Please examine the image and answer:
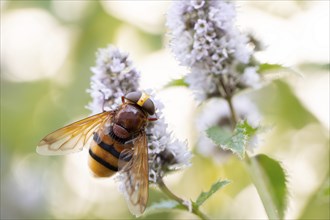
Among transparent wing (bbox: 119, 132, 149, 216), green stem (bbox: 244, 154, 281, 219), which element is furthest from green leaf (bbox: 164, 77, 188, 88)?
green stem (bbox: 244, 154, 281, 219)

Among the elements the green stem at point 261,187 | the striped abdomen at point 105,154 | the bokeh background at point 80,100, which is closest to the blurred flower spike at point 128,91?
the striped abdomen at point 105,154

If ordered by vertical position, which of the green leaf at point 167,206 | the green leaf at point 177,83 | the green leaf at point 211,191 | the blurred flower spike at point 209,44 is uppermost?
the blurred flower spike at point 209,44

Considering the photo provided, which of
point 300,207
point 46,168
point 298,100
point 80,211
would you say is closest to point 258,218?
point 300,207

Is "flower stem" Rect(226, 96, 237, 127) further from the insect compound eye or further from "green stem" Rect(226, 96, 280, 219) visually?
the insect compound eye

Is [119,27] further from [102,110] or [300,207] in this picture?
[102,110]

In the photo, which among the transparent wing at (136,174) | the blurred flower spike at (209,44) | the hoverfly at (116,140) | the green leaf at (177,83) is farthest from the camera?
the green leaf at (177,83)

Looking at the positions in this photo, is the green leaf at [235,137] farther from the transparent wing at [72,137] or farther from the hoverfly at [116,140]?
the transparent wing at [72,137]

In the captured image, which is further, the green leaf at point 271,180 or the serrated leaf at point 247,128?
the green leaf at point 271,180

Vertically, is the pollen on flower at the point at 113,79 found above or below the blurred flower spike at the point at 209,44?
below
